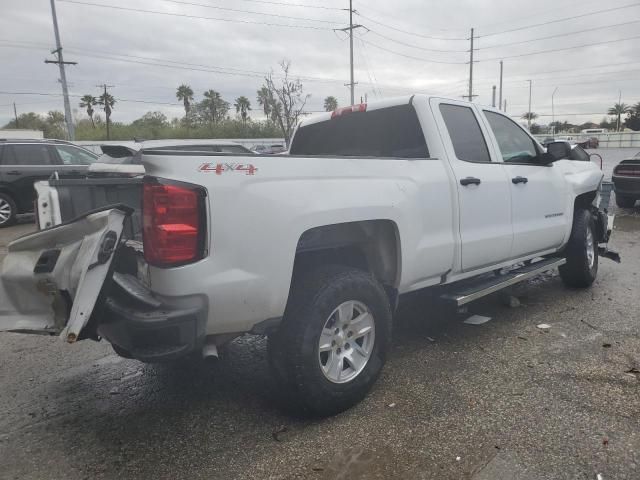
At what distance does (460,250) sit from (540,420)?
1321 mm

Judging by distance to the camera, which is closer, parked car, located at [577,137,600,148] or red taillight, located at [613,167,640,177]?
red taillight, located at [613,167,640,177]

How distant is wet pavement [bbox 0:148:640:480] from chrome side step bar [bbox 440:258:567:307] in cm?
46

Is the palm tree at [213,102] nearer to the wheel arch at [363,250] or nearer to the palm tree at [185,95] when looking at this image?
the palm tree at [185,95]

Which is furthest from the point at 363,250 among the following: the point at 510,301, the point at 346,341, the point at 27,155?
the point at 27,155

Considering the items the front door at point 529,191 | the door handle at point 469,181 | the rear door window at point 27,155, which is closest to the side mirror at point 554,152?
the front door at point 529,191

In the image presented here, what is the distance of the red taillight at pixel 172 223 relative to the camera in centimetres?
235

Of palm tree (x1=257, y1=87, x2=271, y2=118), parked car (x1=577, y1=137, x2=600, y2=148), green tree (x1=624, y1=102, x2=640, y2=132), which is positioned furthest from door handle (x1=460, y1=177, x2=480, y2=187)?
green tree (x1=624, y1=102, x2=640, y2=132)

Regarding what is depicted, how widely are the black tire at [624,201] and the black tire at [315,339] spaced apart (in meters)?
10.8

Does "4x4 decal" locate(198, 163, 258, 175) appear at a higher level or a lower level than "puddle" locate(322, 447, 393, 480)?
higher

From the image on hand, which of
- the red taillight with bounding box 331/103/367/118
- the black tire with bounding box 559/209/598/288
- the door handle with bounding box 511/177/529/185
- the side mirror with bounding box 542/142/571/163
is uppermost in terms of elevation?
the red taillight with bounding box 331/103/367/118

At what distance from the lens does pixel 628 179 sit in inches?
437

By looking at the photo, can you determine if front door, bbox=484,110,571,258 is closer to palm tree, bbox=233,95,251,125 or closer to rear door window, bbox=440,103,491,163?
rear door window, bbox=440,103,491,163

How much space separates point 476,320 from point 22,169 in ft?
36.2

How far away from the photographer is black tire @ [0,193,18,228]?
11.3 meters
